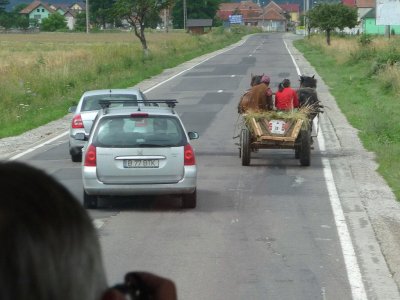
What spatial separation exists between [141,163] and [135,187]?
0.33 meters

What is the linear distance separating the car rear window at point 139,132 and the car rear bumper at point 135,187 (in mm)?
Answer: 435

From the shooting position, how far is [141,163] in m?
13.6

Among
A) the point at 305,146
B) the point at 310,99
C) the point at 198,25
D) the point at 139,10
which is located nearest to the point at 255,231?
the point at 305,146

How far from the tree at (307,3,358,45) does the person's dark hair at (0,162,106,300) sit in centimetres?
7661

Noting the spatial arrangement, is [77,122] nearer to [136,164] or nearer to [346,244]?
[136,164]

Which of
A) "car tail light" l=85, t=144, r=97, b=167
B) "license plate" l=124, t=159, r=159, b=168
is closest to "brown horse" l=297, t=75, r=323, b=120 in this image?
"license plate" l=124, t=159, r=159, b=168

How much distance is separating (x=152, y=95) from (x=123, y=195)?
24.5m

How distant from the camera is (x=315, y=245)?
11.1m

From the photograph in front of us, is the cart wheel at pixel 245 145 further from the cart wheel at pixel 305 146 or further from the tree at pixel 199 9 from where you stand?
the tree at pixel 199 9

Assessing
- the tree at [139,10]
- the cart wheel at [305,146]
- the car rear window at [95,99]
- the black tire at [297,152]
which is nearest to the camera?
the cart wheel at [305,146]

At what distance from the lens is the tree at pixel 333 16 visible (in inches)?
3027

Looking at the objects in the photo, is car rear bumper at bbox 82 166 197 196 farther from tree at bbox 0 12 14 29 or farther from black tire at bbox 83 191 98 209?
tree at bbox 0 12 14 29

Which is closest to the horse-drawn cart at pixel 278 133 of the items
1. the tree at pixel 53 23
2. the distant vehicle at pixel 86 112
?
the distant vehicle at pixel 86 112

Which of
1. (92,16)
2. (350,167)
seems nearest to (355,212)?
(350,167)
